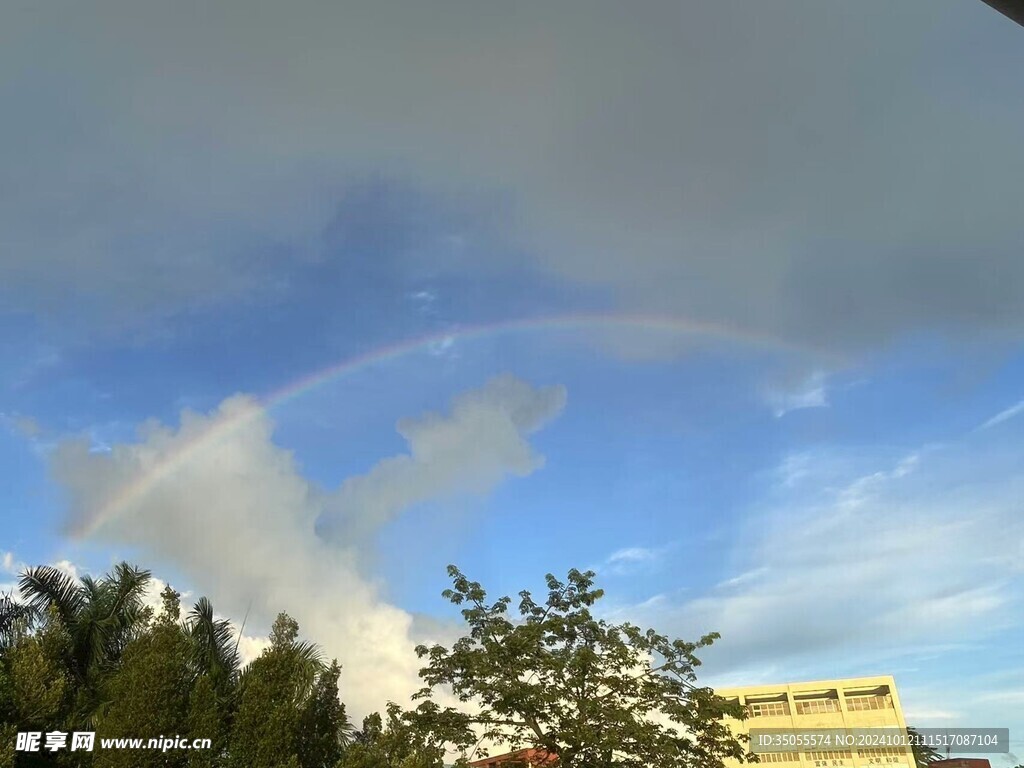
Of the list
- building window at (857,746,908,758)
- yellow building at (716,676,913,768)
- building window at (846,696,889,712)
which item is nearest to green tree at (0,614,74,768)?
yellow building at (716,676,913,768)

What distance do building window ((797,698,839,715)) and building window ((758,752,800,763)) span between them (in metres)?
3.50

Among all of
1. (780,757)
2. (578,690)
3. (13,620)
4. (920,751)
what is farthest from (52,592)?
(920,751)

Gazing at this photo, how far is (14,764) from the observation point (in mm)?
20250

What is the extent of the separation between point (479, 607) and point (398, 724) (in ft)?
15.1

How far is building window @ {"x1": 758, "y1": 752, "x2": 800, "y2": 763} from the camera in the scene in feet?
196

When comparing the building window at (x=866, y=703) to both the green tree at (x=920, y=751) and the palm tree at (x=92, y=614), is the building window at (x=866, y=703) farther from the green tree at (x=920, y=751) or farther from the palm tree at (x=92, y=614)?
the palm tree at (x=92, y=614)

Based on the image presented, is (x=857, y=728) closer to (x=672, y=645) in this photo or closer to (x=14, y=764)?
(x=672, y=645)

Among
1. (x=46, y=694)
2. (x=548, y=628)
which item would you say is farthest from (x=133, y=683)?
(x=548, y=628)

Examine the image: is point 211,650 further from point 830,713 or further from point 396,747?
point 830,713

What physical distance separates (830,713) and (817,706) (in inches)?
43.5

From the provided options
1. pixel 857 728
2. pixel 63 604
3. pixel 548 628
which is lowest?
pixel 857 728

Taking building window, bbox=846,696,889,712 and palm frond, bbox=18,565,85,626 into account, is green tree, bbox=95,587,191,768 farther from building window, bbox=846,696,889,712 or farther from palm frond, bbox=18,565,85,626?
building window, bbox=846,696,889,712

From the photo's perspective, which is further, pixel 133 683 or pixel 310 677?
pixel 310 677

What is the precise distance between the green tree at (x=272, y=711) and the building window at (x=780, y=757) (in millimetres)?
49690
